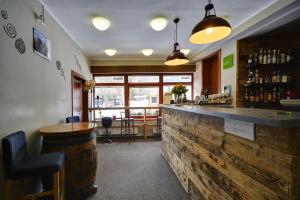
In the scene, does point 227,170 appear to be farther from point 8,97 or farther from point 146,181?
point 8,97

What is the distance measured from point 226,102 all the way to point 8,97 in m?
3.84

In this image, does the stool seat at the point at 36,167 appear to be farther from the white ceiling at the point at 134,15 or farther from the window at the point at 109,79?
the window at the point at 109,79

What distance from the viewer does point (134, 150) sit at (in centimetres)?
430

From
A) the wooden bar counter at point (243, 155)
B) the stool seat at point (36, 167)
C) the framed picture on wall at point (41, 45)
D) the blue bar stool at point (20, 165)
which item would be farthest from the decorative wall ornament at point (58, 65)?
the wooden bar counter at point (243, 155)

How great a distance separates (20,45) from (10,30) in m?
0.20

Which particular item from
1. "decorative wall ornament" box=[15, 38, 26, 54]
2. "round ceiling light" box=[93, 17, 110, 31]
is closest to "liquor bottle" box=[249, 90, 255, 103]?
"round ceiling light" box=[93, 17, 110, 31]

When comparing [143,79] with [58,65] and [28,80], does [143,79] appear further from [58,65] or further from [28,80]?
[28,80]

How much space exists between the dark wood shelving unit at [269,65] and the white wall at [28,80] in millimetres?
3797

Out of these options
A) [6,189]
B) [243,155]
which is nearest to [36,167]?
[6,189]

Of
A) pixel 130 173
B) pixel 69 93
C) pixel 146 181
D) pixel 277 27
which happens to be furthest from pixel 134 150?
pixel 277 27

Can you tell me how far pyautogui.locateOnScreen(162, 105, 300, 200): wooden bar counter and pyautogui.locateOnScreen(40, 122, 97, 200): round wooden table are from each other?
1.34 meters

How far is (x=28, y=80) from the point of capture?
84.3 inches

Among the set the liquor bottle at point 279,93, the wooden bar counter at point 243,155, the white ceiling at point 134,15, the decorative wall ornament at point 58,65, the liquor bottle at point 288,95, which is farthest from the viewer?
the liquor bottle at point 279,93

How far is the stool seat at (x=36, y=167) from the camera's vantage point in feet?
4.90
